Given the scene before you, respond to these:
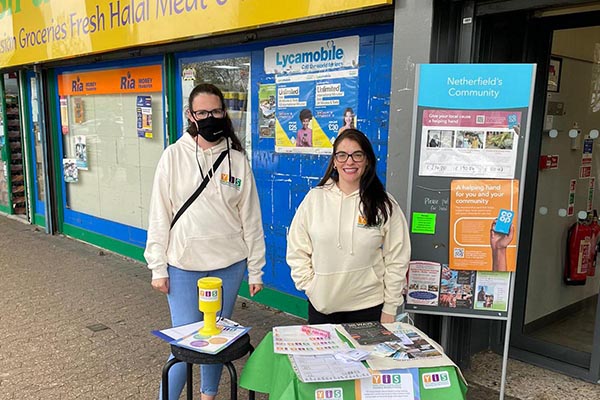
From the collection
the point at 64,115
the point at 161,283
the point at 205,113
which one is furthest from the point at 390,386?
the point at 64,115

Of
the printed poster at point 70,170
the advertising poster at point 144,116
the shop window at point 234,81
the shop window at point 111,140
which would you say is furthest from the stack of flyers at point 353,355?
the printed poster at point 70,170

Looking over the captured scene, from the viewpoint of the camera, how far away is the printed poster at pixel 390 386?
1893 mm

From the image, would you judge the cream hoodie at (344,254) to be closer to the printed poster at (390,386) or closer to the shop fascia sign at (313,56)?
the printed poster at (390,386)

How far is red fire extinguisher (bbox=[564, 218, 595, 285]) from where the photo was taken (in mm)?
4039

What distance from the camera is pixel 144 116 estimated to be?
628 centimetres

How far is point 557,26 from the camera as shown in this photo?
3668mm

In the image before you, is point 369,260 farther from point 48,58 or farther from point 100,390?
point 48,58

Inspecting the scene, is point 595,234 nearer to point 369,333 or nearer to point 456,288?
point 456,288

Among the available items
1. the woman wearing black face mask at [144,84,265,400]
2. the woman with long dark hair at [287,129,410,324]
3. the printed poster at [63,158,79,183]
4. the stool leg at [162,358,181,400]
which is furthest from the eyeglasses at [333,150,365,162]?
the printed poster at [63,158,79,183]

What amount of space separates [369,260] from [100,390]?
82.6 inches

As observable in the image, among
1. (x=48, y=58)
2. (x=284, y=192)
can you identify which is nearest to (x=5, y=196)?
(x=48, y=58)

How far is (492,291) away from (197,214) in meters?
1.73

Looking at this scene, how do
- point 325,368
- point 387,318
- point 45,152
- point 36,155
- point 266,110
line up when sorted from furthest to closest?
point 36,155 → point 45,152 → point 266,110 → point 387,318 → point 325,368

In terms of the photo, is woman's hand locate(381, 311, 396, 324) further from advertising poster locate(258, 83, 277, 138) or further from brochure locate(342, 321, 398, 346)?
advertising poster locate(258, 83, 277, 138)
